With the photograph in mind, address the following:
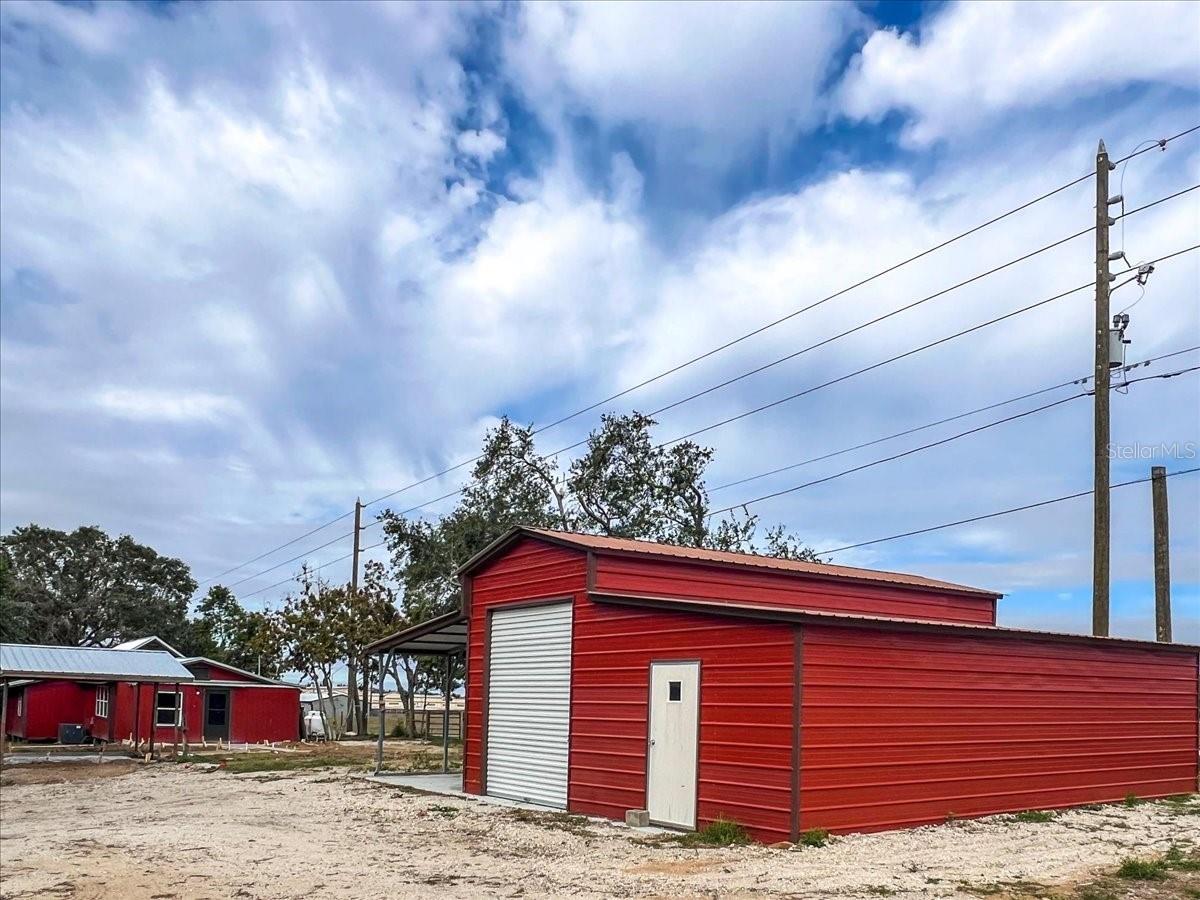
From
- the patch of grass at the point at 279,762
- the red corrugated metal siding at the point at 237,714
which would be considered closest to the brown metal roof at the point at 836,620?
the patch of grass at the point at 279,762

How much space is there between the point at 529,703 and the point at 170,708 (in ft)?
87.5

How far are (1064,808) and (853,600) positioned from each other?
5732mm

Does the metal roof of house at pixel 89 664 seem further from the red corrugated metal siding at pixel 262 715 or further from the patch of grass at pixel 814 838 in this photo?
the patch of grass at pixel 814 838

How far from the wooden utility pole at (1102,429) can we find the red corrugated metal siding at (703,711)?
22.8 feet

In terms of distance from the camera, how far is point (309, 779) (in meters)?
23.4

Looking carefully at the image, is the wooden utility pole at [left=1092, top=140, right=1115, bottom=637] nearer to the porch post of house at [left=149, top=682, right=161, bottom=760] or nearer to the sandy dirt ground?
the sandy dirt ground

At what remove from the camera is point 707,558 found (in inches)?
744

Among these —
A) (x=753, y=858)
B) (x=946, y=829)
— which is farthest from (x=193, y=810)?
(x=946, y=829)

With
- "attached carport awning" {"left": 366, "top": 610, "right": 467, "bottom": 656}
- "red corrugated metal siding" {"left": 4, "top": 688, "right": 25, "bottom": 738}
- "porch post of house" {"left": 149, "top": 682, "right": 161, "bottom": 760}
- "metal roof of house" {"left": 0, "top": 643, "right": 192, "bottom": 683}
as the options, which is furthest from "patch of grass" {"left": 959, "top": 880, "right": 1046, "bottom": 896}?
"red corrugated metal siding" {"left": 4, "top": 688, "right": 25, "bottom": 738}

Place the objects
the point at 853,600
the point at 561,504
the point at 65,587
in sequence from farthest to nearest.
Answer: the point at 65,587 → the point at 561,504 → the point at 853,600

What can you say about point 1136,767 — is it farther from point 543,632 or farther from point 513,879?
point 513,879

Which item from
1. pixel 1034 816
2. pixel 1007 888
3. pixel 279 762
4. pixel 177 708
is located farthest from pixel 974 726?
pixel 177 708

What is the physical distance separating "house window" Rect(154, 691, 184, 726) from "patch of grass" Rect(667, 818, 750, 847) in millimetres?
31383

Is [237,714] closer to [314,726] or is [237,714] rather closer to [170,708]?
[170,708]
